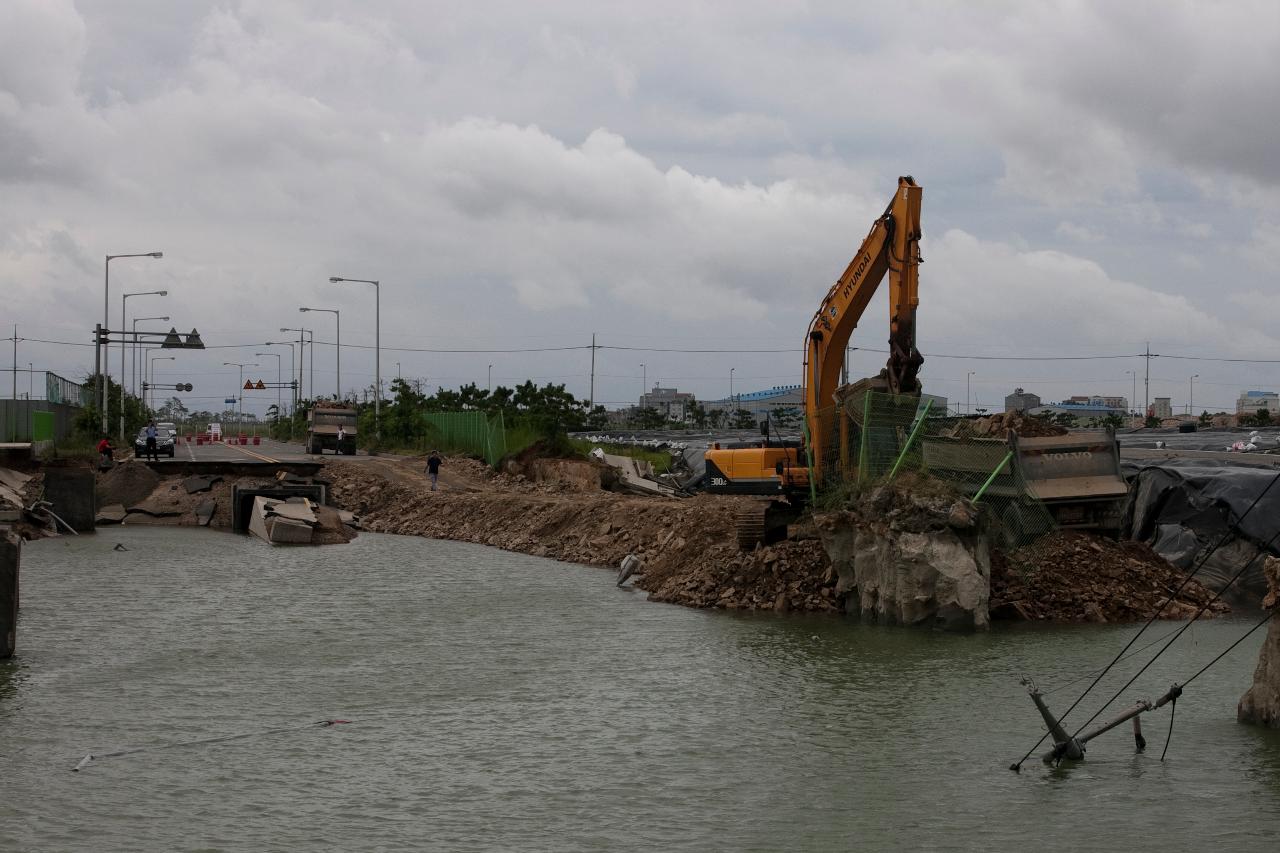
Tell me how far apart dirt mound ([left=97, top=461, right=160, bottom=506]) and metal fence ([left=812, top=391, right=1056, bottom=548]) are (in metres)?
30.6

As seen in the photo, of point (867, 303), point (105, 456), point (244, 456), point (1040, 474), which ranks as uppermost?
point (867, 303)

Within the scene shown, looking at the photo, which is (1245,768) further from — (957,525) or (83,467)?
(83,467)

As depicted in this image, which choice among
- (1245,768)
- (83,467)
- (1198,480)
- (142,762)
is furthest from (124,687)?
(83,467)

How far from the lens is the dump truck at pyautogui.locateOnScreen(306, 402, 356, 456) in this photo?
6269 centimetres

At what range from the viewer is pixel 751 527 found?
81.7ft

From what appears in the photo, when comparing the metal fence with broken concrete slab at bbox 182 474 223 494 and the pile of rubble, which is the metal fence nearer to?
the pile of rubble

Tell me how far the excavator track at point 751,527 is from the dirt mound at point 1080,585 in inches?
184

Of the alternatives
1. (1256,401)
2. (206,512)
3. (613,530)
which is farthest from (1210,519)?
(1256,401)

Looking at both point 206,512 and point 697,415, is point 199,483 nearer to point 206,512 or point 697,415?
point 206,512

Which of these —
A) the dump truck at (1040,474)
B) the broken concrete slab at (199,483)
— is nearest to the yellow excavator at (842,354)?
the dump truck at (1040,474)

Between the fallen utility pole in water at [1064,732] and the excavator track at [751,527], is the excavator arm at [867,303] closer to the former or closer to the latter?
the excavator track at [751,527]

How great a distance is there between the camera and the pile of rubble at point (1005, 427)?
23.4 meters

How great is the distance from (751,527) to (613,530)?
930 cm

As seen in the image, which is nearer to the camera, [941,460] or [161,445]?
[941,460]
